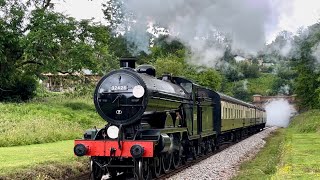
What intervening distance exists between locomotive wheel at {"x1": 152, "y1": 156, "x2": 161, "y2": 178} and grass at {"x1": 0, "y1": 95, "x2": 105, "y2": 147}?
8292mm

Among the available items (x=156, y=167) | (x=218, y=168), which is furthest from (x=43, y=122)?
(x=156, y=167)

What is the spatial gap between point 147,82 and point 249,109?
25.7m

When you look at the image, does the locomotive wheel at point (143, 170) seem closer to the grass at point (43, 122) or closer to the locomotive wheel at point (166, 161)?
the locomotive wheel at point (166, 161)

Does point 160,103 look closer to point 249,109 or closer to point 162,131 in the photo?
point 162,131

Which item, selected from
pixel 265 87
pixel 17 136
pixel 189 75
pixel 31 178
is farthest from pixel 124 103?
pixel 265 87

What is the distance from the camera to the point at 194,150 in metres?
19.5

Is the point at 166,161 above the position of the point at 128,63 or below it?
below

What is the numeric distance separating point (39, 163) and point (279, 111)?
64526 millimetres

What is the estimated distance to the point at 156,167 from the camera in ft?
46.7

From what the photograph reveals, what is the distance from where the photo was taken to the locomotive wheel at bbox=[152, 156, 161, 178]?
13.9 meters

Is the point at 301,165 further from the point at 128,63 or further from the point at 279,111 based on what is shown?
the point at 279,111

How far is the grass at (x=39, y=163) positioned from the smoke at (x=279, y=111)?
→ 59503 millimetres

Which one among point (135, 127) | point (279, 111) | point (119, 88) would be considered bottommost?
point (135, 127)

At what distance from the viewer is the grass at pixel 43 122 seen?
832 inches
